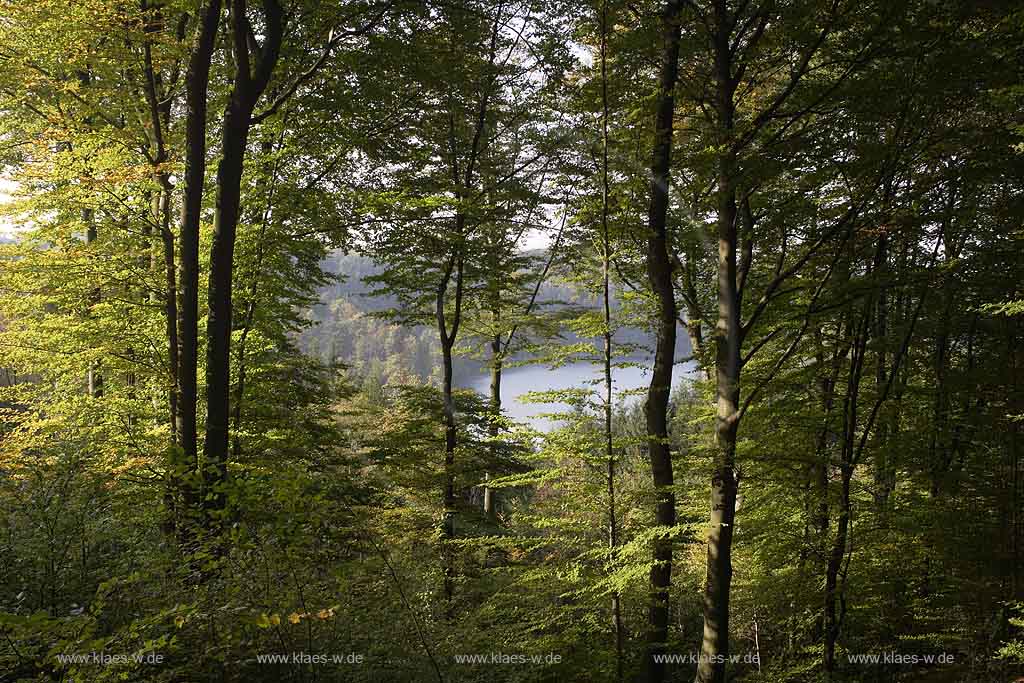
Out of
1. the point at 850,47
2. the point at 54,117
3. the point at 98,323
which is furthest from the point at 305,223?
the point at 850,47

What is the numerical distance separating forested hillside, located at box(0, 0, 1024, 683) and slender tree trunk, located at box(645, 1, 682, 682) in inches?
1.8

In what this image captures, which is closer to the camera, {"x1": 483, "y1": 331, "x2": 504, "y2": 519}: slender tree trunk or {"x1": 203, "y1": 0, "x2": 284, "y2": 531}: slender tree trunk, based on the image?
{"x1": 203, "y1": 0, "x2": 284, "y2": 531}: slender tree trunk

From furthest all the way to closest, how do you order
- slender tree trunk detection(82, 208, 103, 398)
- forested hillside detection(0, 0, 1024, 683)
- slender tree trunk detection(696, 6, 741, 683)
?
slender tree trunk detection(82, 208, 103, 398), slender tree trunk detection(696, 6, 741, 683), forested hillside detection(0, 0, 1024, 683)

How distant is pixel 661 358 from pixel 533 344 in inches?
76.5

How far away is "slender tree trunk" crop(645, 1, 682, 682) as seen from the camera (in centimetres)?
590

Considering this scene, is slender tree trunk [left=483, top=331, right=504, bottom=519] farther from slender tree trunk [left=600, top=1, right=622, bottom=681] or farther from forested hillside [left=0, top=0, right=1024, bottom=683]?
slender tree trunk [left=600, top=1, right=622, bottom=681]

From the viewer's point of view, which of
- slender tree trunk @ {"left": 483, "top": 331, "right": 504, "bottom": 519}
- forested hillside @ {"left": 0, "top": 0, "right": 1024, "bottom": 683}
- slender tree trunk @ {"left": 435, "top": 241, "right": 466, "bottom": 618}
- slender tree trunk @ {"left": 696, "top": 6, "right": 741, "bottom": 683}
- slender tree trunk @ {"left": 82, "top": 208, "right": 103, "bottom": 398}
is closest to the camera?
forested hillside @ {"left": 0, "top": 0, "right": 1024, "bottom": 683}

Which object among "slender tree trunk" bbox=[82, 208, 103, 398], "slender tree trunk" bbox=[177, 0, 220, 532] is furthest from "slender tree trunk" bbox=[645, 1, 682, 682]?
"slender tree trunk" bbox=[82, 208, 103, 398]

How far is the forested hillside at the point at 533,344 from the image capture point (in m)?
4.33

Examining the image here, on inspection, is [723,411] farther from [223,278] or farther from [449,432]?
[223,278]

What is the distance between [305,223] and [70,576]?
497 cm

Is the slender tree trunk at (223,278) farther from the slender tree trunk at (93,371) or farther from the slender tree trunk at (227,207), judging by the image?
the slender tree trunk at (93,371)

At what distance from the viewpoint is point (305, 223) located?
7621 millimetres

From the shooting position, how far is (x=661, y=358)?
6348mm
